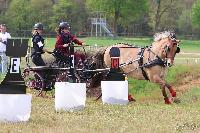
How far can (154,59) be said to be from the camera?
52.0ft

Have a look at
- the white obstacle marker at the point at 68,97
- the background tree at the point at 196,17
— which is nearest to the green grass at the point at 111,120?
the white obstacle marker at the point at 68,97

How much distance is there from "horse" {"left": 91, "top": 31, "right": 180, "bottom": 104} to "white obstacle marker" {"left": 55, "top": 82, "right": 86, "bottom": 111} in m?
3.50

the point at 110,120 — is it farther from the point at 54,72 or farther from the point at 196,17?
the point at 196,17

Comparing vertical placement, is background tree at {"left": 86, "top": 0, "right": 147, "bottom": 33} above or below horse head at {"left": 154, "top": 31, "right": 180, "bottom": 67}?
below

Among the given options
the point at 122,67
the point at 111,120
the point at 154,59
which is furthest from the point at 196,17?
the point at 111,120

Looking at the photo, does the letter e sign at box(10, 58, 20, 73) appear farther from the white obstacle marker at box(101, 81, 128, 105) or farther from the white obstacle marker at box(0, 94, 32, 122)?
the white obstacle marker at box(101, 81, 128, 105)

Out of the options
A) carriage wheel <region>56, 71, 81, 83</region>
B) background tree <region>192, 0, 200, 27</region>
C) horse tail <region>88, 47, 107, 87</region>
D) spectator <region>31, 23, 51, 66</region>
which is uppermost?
spectator <region>31, 23, 51, 66</region>

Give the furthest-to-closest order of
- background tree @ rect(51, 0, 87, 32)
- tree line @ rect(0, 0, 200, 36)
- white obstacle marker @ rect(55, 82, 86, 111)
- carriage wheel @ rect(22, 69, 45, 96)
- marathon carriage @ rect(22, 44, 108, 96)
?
1. tree line @ rect(0, 0, 200, 36)
2. background tree @ rect(51, 0, 87, 32)
3. carriage wheel @ rect(22, 69, 45, 96)
4. marathon carriage @ rect(22, 44, 108, 96)
5. white obstacle marker @ rect(55, 82, 86, 111)

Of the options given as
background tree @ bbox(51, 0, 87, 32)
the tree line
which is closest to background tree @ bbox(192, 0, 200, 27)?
the tree line

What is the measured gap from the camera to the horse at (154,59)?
15.6m

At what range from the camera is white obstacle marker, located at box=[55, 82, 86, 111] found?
1227 centimetres

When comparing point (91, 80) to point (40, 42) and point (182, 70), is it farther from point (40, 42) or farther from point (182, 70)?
point (182, 70)

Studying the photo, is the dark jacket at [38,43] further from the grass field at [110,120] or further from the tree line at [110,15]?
the tree line at [110,15]

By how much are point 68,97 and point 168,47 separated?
14.2 feet
